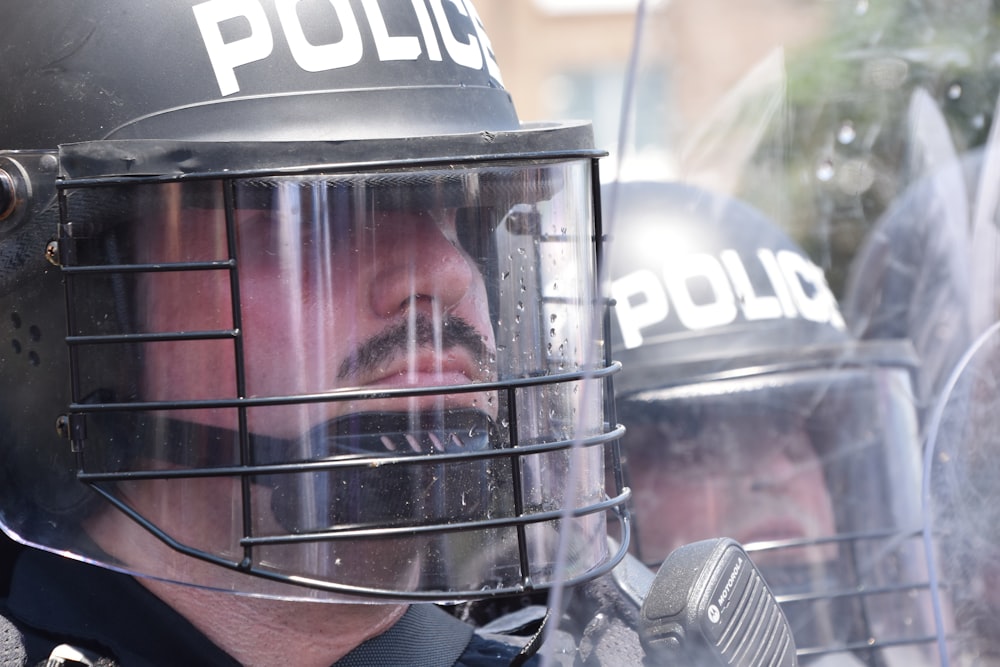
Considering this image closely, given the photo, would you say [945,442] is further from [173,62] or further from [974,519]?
[173,62]

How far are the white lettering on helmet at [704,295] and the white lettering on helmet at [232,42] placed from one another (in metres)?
1.08

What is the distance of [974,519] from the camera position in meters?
1.37

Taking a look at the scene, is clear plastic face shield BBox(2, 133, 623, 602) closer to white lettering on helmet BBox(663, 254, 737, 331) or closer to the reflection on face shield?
the reflection on face shield

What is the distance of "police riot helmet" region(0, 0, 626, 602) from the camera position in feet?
3.89

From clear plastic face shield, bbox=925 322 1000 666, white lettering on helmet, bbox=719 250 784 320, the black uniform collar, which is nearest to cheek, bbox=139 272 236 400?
the black uniform collar

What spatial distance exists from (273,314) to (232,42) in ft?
0.90

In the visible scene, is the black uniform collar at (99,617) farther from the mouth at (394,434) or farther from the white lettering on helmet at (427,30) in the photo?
the white lettering on helmet at (427,30)

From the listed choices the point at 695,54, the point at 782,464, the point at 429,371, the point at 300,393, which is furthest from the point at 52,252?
the point at 695,54

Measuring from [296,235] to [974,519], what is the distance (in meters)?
0.78

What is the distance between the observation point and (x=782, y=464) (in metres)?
2.29

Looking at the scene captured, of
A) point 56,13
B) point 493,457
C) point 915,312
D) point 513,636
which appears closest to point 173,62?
point 56,13

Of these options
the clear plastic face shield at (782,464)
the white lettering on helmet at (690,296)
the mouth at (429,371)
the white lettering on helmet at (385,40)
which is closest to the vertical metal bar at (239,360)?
the mouth at (429,371)

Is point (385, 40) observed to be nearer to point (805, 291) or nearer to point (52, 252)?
point (52, 252)

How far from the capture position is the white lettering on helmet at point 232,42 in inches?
48.9
